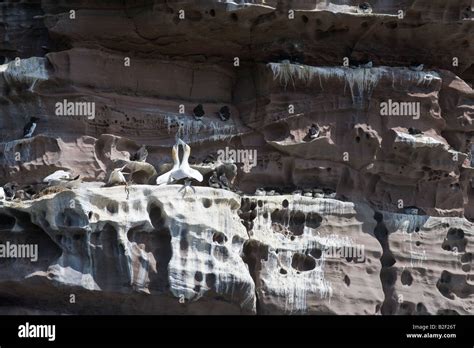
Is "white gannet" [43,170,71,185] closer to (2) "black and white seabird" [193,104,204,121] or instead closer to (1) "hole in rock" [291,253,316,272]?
(2) "black and white seabird" [193,104,204,121]

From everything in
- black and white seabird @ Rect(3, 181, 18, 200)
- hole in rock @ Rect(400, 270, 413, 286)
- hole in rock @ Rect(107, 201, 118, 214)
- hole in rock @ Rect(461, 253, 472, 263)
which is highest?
black and white seabird @ Rect(3, 181, 18, 200)

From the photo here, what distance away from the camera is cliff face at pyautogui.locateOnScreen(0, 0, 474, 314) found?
1705 cm

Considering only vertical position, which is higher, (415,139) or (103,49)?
(103,49)

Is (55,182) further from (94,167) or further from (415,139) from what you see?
(415,139)

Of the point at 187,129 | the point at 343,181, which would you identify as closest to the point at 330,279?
the point at 343,181

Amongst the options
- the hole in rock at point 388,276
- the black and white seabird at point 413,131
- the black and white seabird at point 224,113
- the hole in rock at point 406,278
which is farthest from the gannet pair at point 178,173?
the black and white seabird at point 413,131

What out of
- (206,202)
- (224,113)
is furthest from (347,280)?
(224,113)

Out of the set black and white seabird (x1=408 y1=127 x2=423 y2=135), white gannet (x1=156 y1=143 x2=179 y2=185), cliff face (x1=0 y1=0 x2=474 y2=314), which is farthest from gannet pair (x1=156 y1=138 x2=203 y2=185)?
black and white seabird (x1=408 y1=127 x2=423 y2=135)

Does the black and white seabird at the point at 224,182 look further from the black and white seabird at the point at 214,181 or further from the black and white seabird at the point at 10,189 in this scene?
the black and white seabird at the point at 10,189

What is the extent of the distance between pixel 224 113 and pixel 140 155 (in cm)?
192

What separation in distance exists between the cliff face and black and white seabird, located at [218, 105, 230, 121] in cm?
10

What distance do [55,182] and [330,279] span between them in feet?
16.2

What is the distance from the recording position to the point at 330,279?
1795 centimetres

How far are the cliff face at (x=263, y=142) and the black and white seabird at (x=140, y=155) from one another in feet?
0.48
